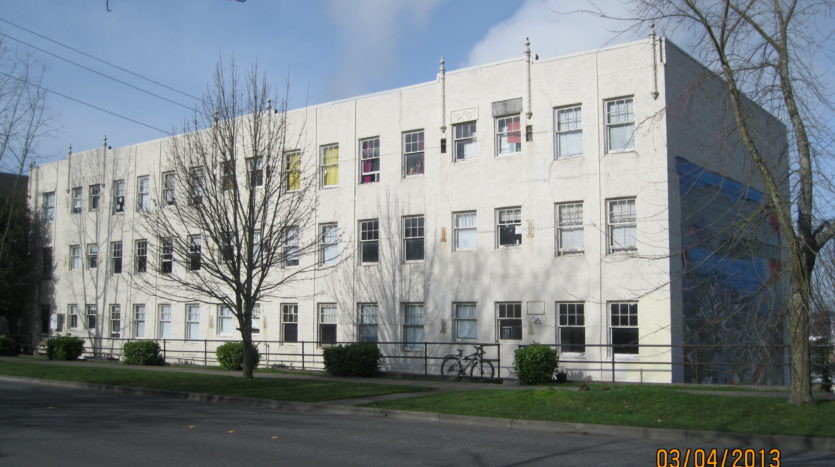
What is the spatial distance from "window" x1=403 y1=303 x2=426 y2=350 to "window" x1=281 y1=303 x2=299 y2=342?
506 cm

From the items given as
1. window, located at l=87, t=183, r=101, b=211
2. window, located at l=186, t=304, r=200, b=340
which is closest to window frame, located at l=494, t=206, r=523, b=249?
window, located at l=186, t=304, r=200, b=340

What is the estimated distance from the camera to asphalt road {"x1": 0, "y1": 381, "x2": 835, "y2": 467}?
10406 millimetres

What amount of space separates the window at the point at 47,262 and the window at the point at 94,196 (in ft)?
14.7

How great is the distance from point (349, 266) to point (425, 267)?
3.33 m

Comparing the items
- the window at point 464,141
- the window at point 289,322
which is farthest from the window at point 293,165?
A: the window at point 464,141

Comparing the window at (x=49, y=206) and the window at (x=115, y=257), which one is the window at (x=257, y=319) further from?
the window at (x=49, y=206)

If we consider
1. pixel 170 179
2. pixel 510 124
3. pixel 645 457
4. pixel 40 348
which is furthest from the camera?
pixel 40 348

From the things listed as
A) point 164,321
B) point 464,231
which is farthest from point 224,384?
point 164,321

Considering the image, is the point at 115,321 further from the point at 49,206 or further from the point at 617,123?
the point at 617,123

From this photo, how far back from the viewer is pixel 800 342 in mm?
13711

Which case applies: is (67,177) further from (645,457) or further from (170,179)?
(645,457)

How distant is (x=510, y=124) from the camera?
25.0m

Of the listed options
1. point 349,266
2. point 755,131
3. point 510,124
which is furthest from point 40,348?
point 755,131

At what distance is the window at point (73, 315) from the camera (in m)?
38.9
